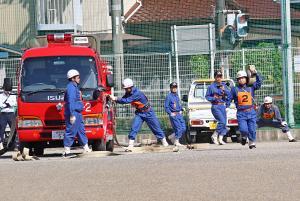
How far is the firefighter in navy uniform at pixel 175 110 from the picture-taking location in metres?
28.3

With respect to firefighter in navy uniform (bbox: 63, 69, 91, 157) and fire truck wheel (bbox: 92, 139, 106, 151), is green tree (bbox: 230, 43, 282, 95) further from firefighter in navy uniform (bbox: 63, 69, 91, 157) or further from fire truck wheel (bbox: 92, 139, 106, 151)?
firefighter in navy uniform (bbox: 63, 69, 91, 157)

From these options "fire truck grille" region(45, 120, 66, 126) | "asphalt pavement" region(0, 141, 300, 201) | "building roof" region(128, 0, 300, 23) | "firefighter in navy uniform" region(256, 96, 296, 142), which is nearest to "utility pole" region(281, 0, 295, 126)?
"firefighter in navy uniform" region(256, 96, 296, 142)

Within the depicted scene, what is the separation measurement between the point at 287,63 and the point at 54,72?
29.9 feet

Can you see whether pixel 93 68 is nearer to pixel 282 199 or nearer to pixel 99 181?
pixel 99 181

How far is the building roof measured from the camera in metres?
43.9

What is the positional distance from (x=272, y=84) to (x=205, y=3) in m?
17.3

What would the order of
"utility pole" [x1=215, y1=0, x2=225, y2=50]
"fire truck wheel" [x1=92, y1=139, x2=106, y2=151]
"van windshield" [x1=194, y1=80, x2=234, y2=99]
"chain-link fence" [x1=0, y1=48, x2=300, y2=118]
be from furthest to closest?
1. "utility pole" [x1=215, y1=0, x2=225, y2=50]
2. "chain-link fence" [x1=0, y1=48, x2=300, y2=118]
3. "van windshield" [x1=194, y1=80, x2=234, y2=99]
4. "fire truck wheel" [x1=92, y1=139, x2=106, y2=151]

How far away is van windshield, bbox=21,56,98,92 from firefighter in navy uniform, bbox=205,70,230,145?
4.58 metres

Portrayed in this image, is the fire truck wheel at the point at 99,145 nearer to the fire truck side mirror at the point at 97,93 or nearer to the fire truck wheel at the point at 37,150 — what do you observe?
the fire truck side mirror at the point at 97,93

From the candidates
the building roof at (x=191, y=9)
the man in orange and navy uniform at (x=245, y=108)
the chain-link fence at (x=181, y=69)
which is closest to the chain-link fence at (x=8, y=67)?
the chain-link fence at (x=181, y=69)

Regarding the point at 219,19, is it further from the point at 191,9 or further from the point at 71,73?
the point at 191,9

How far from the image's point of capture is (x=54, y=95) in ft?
74.5

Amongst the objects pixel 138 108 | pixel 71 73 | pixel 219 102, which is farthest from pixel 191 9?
pixel 71 73

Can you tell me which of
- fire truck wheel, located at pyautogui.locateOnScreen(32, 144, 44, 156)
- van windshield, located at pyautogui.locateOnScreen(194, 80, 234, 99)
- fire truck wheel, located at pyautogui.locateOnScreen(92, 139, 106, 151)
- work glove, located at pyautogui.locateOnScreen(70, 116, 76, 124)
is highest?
van windshield, located at pyautogui.locateOnScreen(194, 80, 234, 99)
